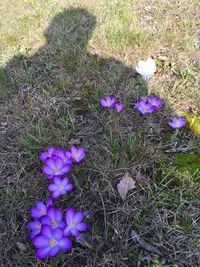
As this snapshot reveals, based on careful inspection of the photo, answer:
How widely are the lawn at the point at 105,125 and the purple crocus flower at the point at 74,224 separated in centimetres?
11

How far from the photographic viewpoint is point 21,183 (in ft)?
6.82

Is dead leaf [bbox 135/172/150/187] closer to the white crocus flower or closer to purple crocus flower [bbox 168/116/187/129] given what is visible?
purple crocus flower [bbox 168/116/187/129]

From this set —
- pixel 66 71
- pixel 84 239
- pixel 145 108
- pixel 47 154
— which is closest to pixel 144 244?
pixel 84 239

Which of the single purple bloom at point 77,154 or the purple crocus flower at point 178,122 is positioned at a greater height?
the purple crocus flower at point 178,122

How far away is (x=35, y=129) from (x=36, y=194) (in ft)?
1.80

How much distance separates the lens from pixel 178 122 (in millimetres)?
2160

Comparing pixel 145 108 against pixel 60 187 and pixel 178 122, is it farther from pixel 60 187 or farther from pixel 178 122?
pixel 60 187

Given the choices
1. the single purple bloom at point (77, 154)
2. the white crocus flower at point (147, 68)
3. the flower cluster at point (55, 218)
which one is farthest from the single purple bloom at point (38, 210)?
the white crocus flower at point (147, 68)

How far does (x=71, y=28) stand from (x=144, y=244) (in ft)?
7.94

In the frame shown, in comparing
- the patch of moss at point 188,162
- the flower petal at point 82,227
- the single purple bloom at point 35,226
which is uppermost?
the flower petal at point 82,227

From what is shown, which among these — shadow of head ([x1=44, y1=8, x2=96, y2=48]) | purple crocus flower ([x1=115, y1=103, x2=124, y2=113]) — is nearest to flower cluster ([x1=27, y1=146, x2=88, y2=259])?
purple crocus flower ([x1=115, y1=103, x2=124, y2=113])

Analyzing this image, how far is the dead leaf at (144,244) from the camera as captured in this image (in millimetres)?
1663

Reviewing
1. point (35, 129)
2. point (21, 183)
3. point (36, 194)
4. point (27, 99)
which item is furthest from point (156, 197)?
point (27, 99)

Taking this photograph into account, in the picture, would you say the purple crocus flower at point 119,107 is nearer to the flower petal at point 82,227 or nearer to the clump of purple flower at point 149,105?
the clump of purple flower at point 149,105
